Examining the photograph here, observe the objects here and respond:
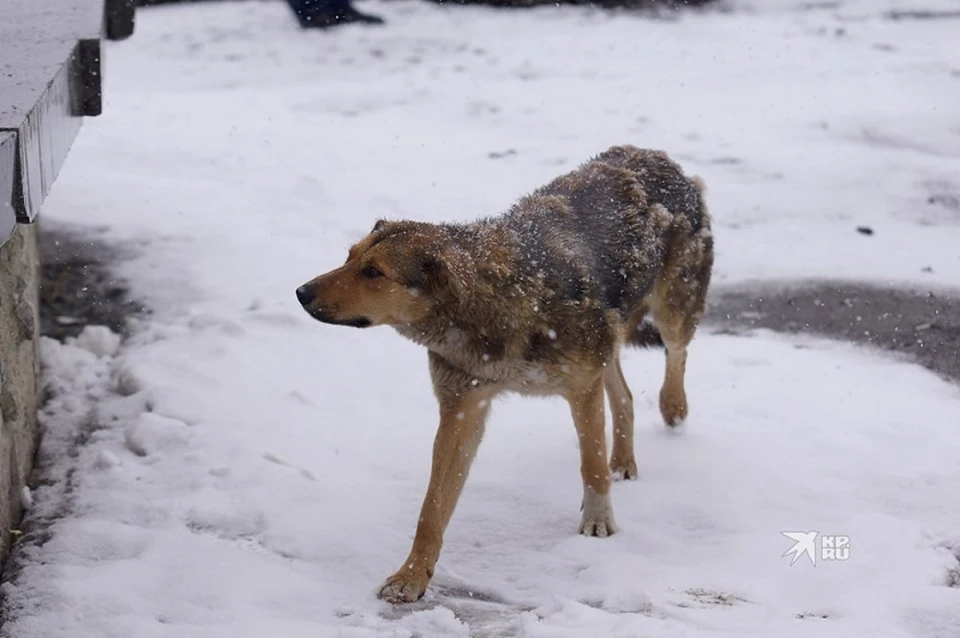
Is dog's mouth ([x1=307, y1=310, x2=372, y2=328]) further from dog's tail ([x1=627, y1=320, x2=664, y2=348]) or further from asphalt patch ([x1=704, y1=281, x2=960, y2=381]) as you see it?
asphalt patch ([x1=704, y1=281, x2=960, y2=381])

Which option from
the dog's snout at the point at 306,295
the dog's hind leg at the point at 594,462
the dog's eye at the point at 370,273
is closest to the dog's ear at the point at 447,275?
the dog's eye at the point at 370,273

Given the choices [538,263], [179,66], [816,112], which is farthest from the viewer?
[179,66]

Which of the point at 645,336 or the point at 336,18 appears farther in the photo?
the point at 336,18

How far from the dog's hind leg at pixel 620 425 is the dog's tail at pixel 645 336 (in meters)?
0.38

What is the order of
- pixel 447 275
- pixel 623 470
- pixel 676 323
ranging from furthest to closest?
pixel 676 323 < pixel 623 470 < pixel 447 275

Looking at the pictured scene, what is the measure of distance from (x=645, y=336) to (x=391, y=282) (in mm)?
2059

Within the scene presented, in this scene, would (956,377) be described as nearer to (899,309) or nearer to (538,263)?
(899,309)

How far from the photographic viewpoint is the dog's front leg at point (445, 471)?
4773 mm

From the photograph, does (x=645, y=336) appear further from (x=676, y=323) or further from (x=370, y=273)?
(x=370, y=273)

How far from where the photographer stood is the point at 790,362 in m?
7.15

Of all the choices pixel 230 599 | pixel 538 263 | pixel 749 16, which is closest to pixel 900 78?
pixel 749 16

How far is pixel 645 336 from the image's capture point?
250 inches

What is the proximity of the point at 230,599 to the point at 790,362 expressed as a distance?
3.78m
